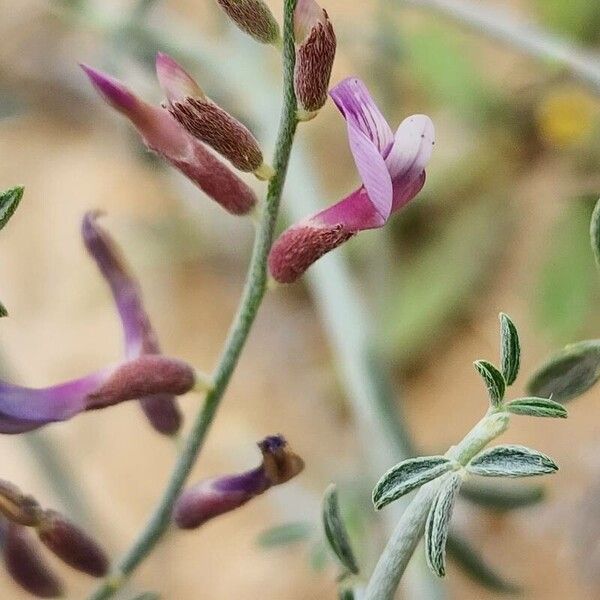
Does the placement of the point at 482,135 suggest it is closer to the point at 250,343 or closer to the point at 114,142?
the point at 250,343

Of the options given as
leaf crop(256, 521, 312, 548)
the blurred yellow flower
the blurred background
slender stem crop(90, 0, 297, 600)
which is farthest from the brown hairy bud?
the blurred yellow flower

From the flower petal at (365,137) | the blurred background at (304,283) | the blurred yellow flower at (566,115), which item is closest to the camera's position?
the flower petal at (365,137)

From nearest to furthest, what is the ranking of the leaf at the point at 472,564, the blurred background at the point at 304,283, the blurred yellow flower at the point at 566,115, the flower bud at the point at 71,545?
the flower bud at the point at 71,545 → the leaf at the point at 472,564 → the blurred background at the point at 304,283 → the blurred yellow flower at the point at 566,115

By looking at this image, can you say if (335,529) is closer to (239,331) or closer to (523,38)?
(239,331)

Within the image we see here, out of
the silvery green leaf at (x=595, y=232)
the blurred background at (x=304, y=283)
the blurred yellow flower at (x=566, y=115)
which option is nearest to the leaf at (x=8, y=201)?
the silvery green leaf at (x=595, y=232)

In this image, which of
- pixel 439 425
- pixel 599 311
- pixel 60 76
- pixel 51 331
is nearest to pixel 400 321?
pixel 439 425

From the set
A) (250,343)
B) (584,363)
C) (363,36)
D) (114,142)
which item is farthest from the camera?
(114,142)

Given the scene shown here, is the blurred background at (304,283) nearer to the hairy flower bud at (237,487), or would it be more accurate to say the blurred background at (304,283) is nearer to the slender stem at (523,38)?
the slender stem at (523,38)
